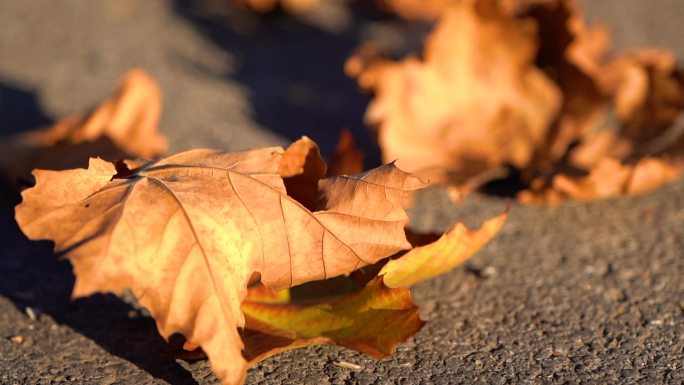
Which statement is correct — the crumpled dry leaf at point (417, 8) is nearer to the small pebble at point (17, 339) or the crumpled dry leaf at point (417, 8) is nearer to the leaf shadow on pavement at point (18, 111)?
the leaf shadow on pavement at point (18, 111)

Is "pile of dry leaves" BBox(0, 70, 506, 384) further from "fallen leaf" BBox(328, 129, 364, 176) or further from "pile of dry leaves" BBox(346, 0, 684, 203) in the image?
"pile of dry leaves" BBox(346, 0, 684, 203)

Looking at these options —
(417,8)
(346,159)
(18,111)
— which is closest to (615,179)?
(346,159)

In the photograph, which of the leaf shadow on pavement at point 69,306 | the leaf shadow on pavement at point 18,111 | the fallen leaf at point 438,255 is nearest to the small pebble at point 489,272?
the fallen leaf at point 438,255

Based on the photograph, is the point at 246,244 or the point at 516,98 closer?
Result: the point at 246,244

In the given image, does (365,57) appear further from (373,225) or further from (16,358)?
(16,358)

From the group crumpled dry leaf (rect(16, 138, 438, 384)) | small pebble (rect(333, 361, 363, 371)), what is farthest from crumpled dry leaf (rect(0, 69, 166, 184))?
small pebble (rect(333, 361, 363, 371))

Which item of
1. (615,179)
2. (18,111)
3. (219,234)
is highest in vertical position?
(219,234)

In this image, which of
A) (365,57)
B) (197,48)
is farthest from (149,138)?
(197,48)

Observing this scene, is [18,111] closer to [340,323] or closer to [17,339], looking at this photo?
[17,339]
